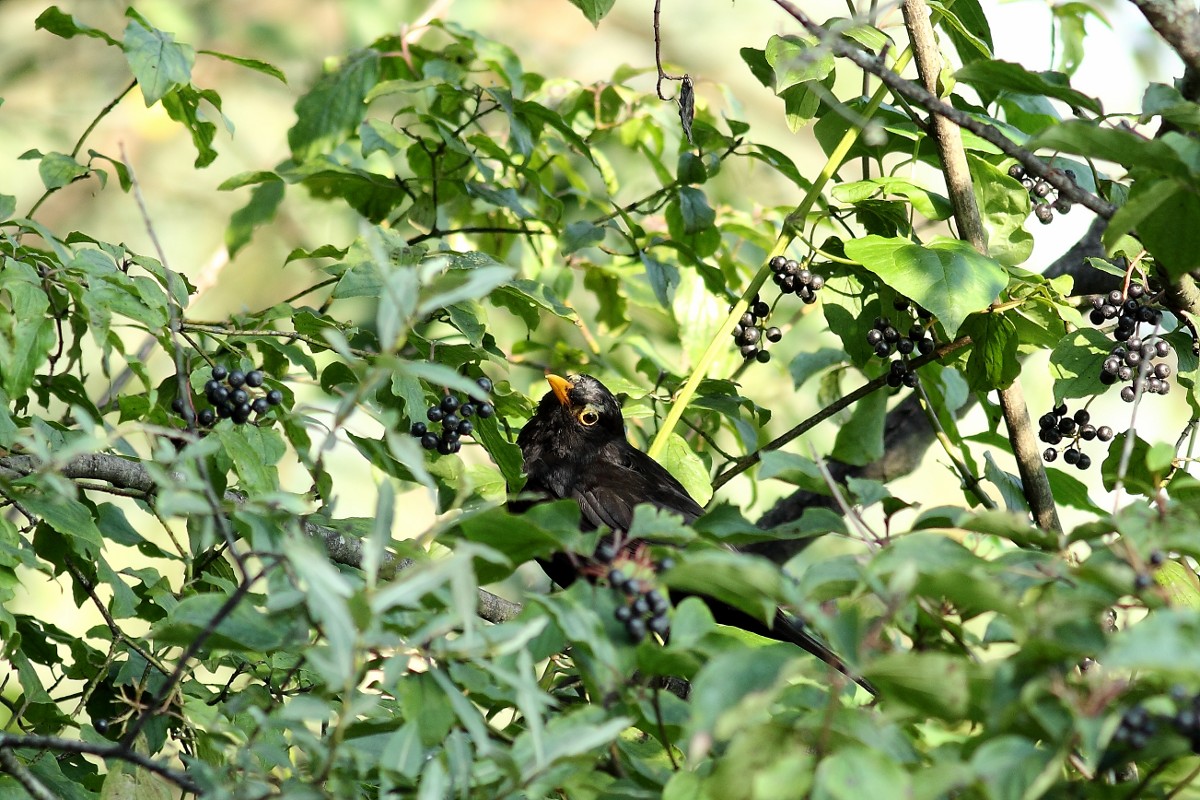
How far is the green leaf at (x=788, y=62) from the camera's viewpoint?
258cm

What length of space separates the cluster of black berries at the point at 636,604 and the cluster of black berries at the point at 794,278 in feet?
5.13

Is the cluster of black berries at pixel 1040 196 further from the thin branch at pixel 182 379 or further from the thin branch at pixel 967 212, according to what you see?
the thin branch at pixel 182 379

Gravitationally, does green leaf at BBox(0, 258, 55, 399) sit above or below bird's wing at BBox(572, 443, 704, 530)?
above

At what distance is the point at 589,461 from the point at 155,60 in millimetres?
2256

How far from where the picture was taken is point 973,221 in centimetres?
284

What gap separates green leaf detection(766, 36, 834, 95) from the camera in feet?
8.45

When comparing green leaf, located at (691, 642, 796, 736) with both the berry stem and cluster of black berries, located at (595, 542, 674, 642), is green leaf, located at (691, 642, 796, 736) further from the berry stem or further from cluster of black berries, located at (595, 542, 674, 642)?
the berry stem

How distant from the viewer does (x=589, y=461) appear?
4.44m

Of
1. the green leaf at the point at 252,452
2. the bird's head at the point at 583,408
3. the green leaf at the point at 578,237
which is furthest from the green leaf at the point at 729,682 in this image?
the bird's head at the point at 583,408

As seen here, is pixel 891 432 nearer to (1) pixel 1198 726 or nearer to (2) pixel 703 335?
(2) pixel 703 335

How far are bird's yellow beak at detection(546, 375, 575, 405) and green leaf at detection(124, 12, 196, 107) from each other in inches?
76.4

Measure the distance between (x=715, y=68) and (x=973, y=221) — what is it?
3.55 metres

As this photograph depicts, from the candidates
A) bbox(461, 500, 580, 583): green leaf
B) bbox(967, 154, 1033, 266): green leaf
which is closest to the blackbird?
bbox(967, 154, 1033, 266): green leaf

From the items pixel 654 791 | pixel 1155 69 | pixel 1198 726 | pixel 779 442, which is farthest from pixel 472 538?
pixel 1155 69
